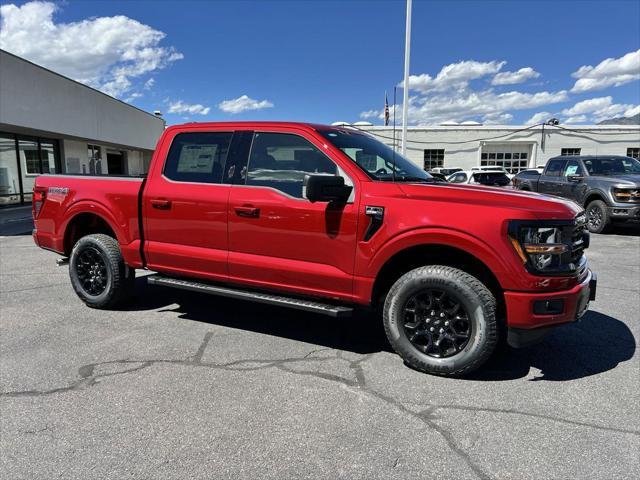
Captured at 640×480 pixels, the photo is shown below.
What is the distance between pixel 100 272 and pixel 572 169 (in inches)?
465

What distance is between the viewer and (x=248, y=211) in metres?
4.25

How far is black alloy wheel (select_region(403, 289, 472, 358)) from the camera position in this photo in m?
3.62

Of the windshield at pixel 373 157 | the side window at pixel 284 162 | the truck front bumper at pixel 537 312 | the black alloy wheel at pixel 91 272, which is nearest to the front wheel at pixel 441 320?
the truck front bumper at pixel 537 312

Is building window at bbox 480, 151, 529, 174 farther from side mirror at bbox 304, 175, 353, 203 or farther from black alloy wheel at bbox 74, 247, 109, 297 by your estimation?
side mirror at bbox 304, 175, 353, 203

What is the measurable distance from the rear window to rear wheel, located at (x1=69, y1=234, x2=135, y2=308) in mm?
15399

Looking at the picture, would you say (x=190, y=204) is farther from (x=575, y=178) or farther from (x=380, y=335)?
(x=575, y=178)

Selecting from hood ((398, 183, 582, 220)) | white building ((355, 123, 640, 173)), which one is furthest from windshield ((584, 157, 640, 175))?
white building ((355, 123, 640, 173))

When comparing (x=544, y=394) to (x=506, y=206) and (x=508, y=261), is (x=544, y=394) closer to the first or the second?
(x=508, y=261)

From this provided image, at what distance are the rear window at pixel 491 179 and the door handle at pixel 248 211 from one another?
15.4 m

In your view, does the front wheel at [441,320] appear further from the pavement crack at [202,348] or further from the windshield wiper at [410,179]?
the pavement crack at [202,348]

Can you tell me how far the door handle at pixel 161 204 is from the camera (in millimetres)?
4730

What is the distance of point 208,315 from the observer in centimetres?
521

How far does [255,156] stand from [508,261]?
94.7 inches

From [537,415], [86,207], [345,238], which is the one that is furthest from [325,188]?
[86,207]
